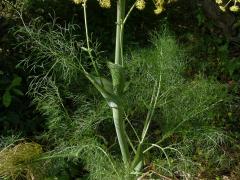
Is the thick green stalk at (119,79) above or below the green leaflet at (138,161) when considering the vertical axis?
above

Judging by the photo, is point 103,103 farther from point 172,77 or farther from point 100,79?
point 100,79

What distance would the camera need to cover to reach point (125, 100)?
9.86 ft

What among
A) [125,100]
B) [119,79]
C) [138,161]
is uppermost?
[119,79]

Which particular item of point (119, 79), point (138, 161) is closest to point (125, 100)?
point (138, 161)

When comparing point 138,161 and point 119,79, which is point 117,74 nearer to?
point 119,79

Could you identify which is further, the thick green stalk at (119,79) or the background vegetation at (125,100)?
the background vegetation at (125,100)

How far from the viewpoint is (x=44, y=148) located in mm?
3379

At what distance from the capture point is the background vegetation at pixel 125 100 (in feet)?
8.83

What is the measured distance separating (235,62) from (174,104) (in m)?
1.37

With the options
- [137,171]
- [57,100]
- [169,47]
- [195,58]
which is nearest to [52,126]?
[57,100]

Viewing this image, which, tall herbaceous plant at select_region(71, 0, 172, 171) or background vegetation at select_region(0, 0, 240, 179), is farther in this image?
background vegetation at select_region(0, 0, 240, 179)

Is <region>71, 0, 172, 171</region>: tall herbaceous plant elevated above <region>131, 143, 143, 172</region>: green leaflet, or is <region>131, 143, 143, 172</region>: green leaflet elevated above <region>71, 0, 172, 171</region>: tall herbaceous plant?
<region>71, 0, 172, 171</region>: tall herbaceous plant

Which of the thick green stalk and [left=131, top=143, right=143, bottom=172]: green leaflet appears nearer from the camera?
the thick green stalk

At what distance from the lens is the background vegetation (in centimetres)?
269
